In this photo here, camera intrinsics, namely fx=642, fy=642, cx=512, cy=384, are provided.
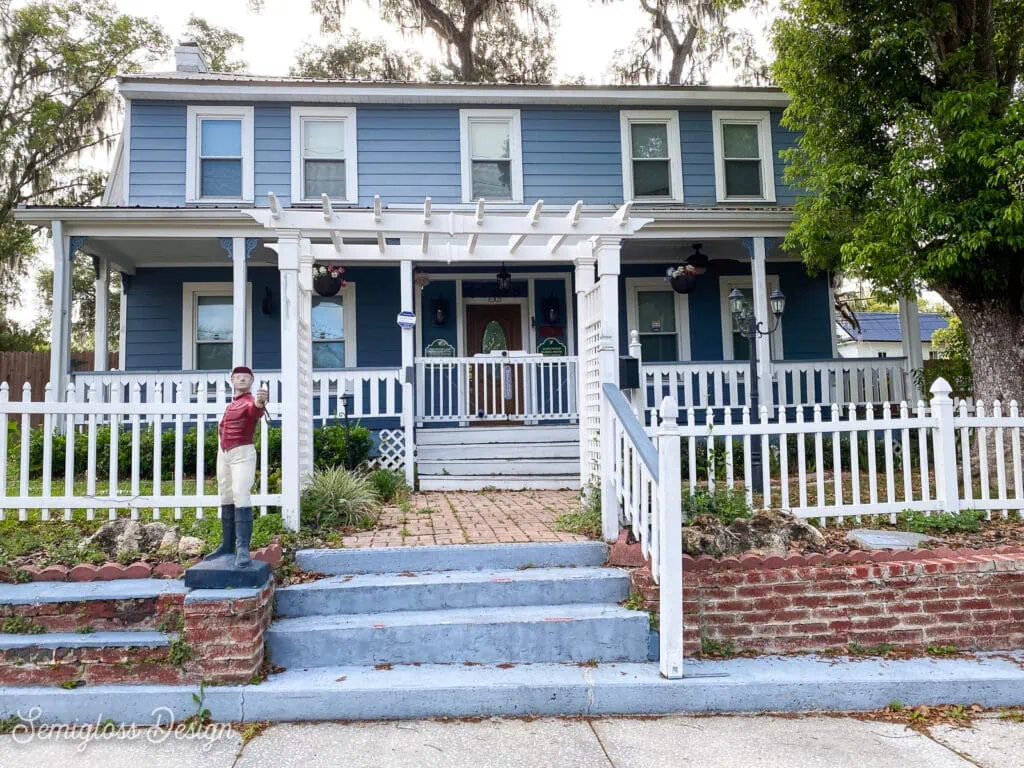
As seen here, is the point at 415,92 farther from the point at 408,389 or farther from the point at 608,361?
the point at 608,361

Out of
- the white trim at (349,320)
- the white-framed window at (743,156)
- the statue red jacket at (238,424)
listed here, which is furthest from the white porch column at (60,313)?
the white-framed window at (743,156)

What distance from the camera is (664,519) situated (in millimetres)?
3340

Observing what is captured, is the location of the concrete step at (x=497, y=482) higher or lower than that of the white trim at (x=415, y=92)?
lower

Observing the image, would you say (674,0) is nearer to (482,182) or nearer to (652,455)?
(482,182)

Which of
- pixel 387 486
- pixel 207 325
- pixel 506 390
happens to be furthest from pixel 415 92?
pixel 387 486

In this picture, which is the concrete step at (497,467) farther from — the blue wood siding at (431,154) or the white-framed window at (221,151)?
the white-framed window at (221,151)

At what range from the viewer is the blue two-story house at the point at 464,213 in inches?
355

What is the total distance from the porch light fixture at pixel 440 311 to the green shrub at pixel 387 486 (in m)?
4.07

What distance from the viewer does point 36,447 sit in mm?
7488

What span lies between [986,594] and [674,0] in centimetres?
1717

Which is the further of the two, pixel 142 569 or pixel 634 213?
pixel 634 213

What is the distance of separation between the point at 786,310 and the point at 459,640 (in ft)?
30.4

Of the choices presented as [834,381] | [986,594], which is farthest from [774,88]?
[986,594]

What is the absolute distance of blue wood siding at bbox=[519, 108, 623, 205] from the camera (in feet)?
34.4
